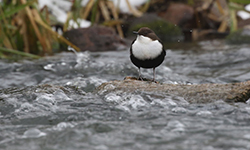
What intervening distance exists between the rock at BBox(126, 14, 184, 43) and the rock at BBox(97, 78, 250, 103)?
6.87 meters

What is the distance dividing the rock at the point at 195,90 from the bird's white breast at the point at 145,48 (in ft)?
1.07

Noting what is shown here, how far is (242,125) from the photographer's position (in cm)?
279

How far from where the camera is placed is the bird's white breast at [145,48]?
3869mm

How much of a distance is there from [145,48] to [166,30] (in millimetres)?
7094

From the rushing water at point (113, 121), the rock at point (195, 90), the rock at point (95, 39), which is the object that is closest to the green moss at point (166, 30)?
the rock at point (95, 39)

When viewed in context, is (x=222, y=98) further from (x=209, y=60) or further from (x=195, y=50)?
(x=195, y=50)

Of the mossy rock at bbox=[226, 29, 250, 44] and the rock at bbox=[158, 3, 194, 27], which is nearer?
the mossy rock at bbox=[226, 29, 250, 44]

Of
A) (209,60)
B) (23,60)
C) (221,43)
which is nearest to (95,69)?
(23,60)

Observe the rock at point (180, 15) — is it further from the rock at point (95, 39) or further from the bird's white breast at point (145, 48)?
the bird's white breast at point (145, 48)

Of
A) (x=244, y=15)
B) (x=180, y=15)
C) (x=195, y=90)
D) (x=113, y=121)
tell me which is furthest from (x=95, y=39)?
(x=244, y=15)

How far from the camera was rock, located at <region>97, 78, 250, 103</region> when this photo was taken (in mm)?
3330

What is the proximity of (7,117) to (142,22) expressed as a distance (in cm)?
783

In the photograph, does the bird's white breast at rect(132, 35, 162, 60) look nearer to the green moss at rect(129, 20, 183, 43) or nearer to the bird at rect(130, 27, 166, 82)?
the bird at rect(130, 27, 166, 82)

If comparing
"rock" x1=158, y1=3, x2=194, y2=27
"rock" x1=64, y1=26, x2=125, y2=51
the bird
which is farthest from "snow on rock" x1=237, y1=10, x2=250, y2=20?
the bird
